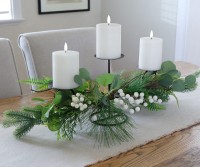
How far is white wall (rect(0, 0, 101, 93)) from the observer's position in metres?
2.65

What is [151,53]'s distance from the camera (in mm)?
1231

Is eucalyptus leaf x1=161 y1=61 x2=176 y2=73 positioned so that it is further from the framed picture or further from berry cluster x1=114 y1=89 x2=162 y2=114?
the framed picture

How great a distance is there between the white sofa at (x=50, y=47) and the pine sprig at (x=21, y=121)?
67 centimetres

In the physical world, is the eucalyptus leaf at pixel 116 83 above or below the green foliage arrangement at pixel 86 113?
above

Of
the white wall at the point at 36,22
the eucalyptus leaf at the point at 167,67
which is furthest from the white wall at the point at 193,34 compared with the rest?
the eucalyptus leaf at the point at 167,67

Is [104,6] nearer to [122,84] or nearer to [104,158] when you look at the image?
[122,84]

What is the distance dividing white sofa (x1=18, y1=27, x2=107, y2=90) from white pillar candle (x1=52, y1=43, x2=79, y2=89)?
0.68 metres

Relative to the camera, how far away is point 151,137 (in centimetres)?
110

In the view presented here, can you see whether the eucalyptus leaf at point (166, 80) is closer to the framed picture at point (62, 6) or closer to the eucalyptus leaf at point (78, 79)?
the eucalyptus leaf at point (78, 79)

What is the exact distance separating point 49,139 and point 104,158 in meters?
0.20

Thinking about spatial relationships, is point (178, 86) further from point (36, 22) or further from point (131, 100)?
point (36, 22)

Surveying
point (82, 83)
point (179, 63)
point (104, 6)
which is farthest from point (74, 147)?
point (104, 6)

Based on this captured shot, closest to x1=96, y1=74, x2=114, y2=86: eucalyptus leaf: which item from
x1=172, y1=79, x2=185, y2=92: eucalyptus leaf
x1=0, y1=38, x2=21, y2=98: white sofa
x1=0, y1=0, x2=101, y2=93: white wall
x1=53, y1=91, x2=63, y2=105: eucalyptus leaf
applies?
x1=53, y1=91, x2=63, y2=105: eucalyptus leaf

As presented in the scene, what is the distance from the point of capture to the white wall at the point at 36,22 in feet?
8.70
